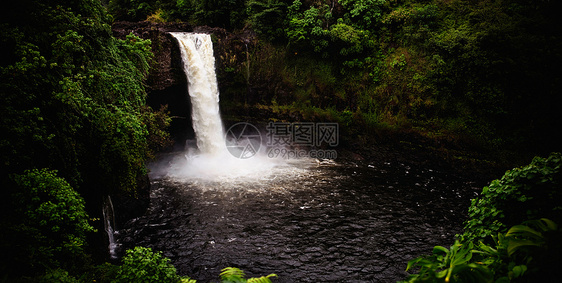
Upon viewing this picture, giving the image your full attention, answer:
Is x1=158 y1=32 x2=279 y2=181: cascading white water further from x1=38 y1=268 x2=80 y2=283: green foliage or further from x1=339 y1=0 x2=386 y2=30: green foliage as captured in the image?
x1=38 y1=268 x2=80 y2=283: green foliage

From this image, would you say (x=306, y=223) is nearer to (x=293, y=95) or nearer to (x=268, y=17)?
(x=293, y=95)

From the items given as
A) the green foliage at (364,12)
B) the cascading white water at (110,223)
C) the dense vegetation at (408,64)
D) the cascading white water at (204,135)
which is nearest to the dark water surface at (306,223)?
the cascading white water at (110,223)

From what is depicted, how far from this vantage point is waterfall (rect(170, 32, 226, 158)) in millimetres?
14633

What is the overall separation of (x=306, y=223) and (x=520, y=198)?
6.37 m

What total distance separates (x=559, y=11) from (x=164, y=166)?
65.3ft

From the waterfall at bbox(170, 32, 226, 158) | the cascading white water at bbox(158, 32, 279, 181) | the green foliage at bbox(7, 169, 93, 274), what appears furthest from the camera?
the waterfall at bbox(170, 32, 226, 158)

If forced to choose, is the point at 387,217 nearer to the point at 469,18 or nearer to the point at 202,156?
the point at 202,156

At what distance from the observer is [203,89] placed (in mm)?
15320

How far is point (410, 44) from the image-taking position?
51.3 ft

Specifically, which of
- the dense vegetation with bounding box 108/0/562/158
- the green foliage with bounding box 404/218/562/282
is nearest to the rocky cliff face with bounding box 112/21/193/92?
the dense vegetation with bounding box 108/0/562/158

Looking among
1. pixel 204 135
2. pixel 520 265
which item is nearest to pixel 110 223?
pixel 204 135

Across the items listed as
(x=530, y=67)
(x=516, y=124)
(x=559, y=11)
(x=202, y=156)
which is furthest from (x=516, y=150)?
(x=202, y=156)

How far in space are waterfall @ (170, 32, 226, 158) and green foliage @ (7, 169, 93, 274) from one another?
10976 millimetres

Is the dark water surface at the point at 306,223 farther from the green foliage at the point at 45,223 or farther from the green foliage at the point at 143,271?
the green foliage at the point at 45,223
